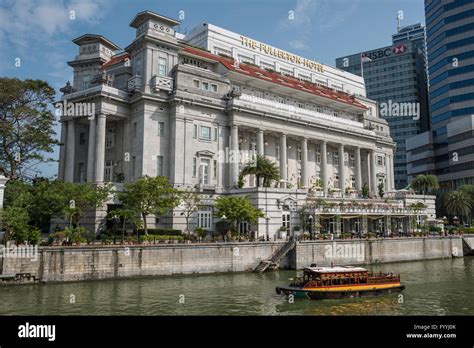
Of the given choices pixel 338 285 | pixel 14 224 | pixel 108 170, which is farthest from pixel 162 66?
pixel 338 285

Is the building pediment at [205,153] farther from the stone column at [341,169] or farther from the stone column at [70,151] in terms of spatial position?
the stone column at [341,169]

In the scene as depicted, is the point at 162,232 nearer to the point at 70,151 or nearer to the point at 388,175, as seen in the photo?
the point at 70,151

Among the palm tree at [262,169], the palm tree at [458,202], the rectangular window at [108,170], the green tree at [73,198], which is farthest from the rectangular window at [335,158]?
the green tree at [73,198]

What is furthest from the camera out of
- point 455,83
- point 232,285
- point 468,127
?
point 455,83

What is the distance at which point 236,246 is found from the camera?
52.4 m

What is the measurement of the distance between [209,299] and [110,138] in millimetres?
45597

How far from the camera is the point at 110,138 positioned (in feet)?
242

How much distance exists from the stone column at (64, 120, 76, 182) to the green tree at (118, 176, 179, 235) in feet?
59.1

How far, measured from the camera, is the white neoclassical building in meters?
67.1

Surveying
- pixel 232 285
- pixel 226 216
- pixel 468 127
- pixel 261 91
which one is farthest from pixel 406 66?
pixel 232 285

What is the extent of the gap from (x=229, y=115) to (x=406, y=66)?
469 ft

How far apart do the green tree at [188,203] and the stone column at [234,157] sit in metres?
10.3

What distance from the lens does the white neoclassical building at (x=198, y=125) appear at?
67.1 m

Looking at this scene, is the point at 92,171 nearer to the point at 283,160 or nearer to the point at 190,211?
the point at 190,211
